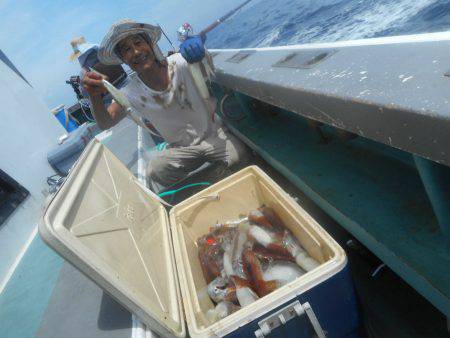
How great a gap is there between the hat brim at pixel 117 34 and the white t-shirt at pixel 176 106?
0.31 metres

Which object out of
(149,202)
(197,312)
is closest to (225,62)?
(149,202)

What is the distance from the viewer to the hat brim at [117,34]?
2279 mm

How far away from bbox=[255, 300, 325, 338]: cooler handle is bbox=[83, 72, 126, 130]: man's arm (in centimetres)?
197

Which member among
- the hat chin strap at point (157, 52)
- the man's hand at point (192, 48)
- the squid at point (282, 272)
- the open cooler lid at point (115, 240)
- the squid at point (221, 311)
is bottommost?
the squid at point (282, 272)

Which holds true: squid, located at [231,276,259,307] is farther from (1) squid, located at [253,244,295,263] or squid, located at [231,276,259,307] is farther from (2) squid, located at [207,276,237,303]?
(1) squid, located at [253,244,295,263]

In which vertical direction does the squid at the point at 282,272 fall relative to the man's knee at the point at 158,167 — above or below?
below

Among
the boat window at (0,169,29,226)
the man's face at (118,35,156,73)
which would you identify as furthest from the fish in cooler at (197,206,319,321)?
the boat window at (0,169,29,226)

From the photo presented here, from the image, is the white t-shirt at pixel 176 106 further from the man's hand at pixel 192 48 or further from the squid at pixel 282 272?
the squid at pixel 282 272

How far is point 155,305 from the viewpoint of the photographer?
111cm

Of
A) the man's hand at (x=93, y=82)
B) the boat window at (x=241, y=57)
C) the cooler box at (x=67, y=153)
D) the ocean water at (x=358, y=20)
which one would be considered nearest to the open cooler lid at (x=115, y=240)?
the man's hand at (x=93, y=82)

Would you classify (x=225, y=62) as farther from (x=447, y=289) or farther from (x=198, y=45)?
(x=447, y=289)

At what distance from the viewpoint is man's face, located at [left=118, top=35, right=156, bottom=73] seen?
2408mm

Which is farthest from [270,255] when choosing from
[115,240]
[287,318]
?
[115,240]

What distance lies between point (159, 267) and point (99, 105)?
5.25ft
